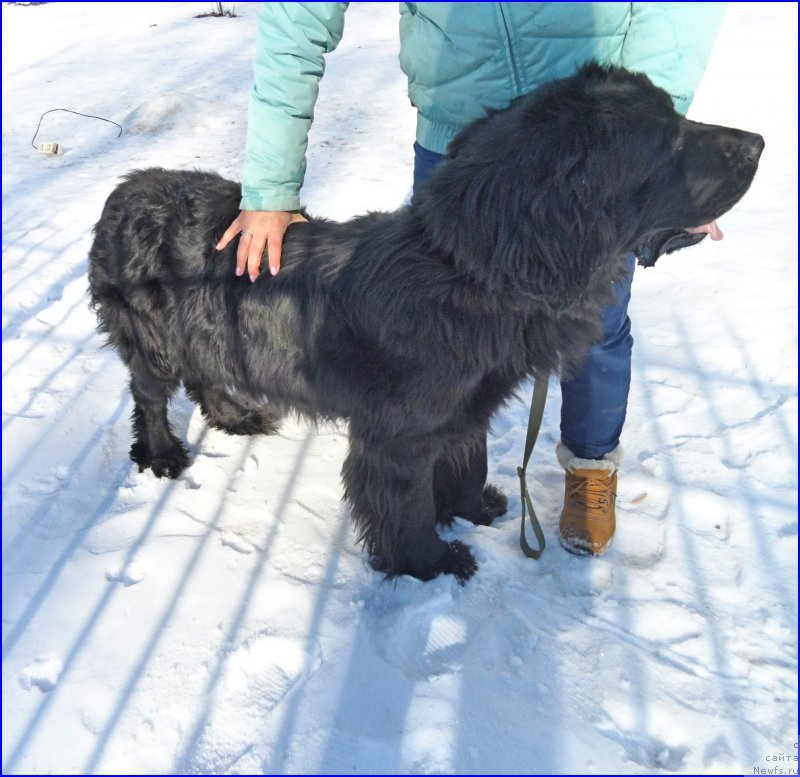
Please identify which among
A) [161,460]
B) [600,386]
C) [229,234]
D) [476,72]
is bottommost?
[161,460]

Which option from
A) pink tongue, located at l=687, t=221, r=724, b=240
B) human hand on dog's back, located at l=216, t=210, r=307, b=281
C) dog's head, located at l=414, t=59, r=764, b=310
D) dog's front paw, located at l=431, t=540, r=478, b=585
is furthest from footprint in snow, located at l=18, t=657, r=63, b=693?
pink tongue, located at l=687, t=221, r=724, b=240

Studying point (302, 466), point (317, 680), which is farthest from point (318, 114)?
point (317, 680)

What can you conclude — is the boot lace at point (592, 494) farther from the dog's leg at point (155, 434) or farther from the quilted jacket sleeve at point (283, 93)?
the dog's leg at point (155, 434)

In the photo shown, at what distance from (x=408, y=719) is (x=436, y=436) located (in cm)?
80

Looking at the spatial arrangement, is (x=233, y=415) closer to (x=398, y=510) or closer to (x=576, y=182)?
(x=398, y=510)

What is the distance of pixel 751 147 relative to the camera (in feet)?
5.48

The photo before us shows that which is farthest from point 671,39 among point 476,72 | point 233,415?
point 233,415

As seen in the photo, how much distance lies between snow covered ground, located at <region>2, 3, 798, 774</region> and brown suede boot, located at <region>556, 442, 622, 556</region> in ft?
0.23

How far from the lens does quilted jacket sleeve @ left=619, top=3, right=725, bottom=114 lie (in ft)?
5.62

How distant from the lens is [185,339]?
2.29 meters

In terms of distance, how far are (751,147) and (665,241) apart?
1.00 feet

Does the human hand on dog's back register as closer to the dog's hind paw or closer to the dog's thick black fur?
the dog's thick black fur

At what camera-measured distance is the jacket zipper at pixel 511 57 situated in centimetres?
168

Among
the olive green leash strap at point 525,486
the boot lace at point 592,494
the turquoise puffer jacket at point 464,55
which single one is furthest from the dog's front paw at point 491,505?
the turquoise puffer jacket at point 464,55
